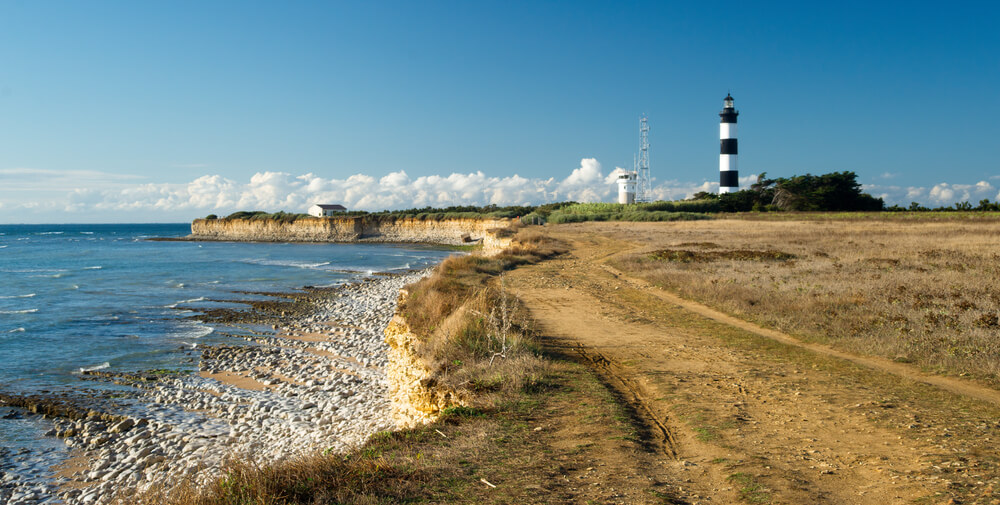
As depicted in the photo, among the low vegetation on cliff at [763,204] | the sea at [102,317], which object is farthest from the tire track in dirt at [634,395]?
→ the low vegetation on cliff at [763,204]

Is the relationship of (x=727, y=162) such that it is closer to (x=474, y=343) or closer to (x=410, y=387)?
(x=474, y=343)

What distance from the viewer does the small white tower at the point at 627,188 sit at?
87.2 m

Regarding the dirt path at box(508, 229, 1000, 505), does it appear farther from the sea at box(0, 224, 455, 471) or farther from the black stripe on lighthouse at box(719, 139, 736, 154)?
the black stripe on lighthouse at box(719, 139, 736, 154)

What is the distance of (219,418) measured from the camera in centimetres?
1015

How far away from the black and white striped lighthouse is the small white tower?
531 inches

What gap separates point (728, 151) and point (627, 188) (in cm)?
1673

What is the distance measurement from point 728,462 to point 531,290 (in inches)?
493

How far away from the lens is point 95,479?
782cm

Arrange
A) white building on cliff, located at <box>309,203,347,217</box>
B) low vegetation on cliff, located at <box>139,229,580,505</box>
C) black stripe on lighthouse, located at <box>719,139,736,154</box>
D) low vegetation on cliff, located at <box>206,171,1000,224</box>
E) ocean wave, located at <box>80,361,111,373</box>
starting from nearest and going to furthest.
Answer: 1. low vegetation on cliff, located at <box>139,229,580,505</box>
2. ocean wave, located at <box>80,361,111,373</box>
3. low vegetation on cliff, located at <box>206,171,1000,224</box>
4. black stripe on lighthouse, located at <box>719,139,736,154</box>
5. white building on cliff, located at <box>309,203,347,217</box>

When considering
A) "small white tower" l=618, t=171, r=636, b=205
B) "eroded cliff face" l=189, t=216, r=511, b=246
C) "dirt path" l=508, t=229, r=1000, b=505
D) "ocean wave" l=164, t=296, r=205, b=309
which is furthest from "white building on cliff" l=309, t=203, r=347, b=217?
"dirt path" l=508, t=229, r=1000, b=505

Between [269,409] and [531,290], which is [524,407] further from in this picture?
[531,290]

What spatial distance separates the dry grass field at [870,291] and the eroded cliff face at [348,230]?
2062 inches

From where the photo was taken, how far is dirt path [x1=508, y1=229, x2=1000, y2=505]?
454 cm

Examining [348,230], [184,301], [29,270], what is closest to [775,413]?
[184,301]
